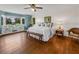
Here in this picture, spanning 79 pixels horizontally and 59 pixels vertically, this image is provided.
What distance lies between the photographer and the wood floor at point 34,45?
2.23 m

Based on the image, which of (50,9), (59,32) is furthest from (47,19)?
(59,32)

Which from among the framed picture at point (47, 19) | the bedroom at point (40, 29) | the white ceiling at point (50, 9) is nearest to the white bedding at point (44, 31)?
the bedroom at point (40, 29)

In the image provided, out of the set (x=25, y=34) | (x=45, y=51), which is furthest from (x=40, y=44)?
(x=25, y=34)

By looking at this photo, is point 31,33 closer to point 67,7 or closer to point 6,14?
point 6,14

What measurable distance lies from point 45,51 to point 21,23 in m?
0.72

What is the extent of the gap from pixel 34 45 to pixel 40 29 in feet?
1.09

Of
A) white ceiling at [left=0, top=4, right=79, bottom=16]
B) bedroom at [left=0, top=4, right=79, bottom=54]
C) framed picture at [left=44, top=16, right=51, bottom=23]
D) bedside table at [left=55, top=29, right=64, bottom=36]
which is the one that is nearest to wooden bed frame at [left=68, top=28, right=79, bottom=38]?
bedroom at [left=0, top=4, right=79, bottom=54]

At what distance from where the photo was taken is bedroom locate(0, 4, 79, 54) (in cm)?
222

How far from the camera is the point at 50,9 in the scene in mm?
2242

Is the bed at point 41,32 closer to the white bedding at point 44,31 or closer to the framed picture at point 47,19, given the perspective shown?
the white bedding at point 44,31

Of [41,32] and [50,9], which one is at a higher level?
[50,9]

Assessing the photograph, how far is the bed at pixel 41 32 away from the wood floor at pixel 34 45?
8 cm

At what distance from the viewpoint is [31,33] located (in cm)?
229

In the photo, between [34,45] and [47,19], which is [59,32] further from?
[34,45]
